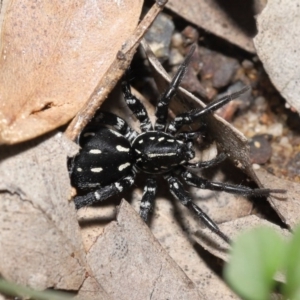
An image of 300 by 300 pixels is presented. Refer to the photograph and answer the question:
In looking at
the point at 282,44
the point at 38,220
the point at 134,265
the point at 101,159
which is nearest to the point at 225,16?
the point at 282,44

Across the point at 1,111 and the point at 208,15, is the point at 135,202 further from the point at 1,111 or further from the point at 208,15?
the point at 208,15

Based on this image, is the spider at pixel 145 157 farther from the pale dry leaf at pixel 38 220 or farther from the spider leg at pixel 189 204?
the pale dry leaf at pixel 38 220

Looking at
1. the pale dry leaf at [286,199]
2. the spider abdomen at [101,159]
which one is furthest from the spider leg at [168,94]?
the pale dry leaf at [286,199]

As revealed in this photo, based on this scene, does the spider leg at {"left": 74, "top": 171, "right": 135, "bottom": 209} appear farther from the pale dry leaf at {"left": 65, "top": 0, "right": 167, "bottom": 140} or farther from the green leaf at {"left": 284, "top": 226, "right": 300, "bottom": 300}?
the green leaf at {"left": 284, "top": 226, "right": 300, "bottom": 300}

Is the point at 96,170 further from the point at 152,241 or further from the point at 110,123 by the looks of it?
the point at 152,241

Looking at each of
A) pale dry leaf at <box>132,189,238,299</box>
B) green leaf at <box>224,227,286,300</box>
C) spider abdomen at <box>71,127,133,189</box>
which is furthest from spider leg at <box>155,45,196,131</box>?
green leaf at <box>224,227,286,300</box>

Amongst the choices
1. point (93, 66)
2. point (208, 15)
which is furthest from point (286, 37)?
point (93, 66)

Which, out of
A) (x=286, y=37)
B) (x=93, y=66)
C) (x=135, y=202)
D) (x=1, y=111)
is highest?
(x=286, y=37)
